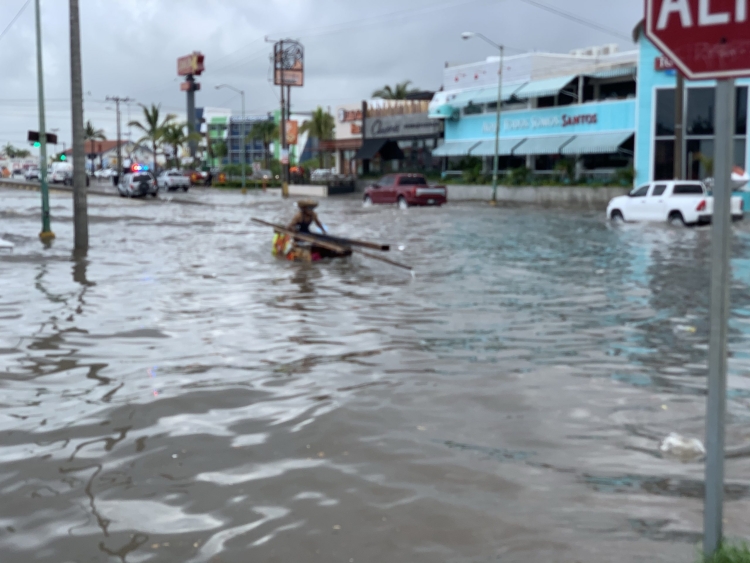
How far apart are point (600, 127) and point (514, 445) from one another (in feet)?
132

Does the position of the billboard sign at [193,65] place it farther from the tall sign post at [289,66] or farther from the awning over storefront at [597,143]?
the awning over storefront at [597,143]

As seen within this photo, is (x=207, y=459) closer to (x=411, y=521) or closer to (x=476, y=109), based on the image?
(x=411, y=521)

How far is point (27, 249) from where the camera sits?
70.4 feet

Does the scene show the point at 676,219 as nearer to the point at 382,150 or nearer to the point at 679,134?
the point at 679,134

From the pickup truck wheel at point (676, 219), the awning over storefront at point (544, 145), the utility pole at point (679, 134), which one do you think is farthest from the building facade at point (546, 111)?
the pickup truck wheel at point (676, 219)

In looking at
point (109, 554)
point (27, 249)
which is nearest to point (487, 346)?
point (109, 554)

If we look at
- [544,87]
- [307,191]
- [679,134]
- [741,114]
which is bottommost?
[307,191]

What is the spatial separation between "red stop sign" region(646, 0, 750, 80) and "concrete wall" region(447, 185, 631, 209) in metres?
40.1

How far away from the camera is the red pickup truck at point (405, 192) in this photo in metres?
42.2

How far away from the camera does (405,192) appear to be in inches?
1676

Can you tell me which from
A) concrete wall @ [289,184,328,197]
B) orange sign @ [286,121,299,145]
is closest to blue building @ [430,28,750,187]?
concrete wall @ [289,184,328,197]

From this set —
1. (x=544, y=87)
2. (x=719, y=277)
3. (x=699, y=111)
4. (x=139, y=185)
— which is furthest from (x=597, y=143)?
(x=719, y=277)

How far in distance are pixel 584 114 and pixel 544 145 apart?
3.21 meters

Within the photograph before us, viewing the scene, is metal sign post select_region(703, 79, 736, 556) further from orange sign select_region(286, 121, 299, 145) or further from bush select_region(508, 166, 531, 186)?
orange sign select_region(286, 121, 299, 145)
